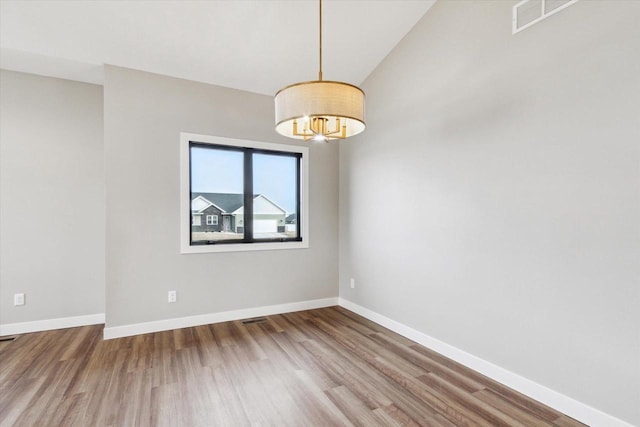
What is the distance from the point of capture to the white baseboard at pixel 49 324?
131 inches

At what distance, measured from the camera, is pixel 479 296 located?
260 cm

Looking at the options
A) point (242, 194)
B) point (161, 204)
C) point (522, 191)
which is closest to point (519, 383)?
point (522, 191)

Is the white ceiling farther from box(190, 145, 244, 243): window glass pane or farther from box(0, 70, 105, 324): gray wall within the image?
box(190, 145, 244, 243): window glass pane

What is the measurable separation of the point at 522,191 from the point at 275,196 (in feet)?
9.23

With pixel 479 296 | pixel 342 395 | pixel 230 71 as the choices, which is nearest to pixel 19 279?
pixel 230 71

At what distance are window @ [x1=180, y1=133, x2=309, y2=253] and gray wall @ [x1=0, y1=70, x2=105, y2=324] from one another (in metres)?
1.11

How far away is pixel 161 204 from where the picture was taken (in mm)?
3449

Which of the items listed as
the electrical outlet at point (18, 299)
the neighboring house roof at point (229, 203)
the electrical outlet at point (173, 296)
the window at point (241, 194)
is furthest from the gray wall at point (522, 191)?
the electrical outlet at point (18, 299)

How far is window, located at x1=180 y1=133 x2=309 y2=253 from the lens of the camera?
12.0 feet

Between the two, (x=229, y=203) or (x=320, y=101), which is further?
(x=229, y=203)

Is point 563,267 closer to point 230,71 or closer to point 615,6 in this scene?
point 615,6

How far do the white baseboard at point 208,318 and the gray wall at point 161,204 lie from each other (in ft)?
0.19

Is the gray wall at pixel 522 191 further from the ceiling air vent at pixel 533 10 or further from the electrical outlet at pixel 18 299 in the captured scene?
the electrical outlet at pixel 18 299

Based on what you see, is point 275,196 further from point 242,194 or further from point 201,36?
point 201,36
